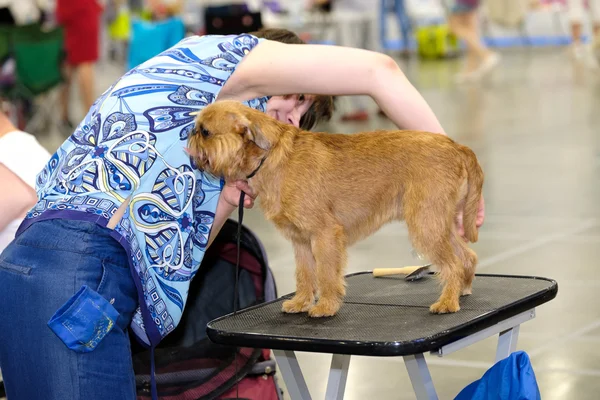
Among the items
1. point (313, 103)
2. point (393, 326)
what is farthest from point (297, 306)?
point (313, 103)

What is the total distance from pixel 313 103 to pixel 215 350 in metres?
0.92

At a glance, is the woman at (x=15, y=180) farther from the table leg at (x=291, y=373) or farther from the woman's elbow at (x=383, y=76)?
the woman's elbow at (x=383, y=76)

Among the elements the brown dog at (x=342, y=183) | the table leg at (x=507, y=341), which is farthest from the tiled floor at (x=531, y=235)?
the brown dog at (x=342, y=183)

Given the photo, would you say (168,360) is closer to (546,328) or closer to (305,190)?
(305,190)

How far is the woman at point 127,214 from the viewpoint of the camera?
2.30 m

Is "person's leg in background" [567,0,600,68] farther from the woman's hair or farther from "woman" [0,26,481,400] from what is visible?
"woman" [0,26,481,400]

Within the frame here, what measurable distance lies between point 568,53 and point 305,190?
1623 centimetres

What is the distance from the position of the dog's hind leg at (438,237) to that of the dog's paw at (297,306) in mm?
338

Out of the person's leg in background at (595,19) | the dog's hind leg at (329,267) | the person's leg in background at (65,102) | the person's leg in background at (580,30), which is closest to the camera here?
the dog's hind leg at (329,267)

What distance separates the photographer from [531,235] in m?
5.79

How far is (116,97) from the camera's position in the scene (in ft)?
7.86

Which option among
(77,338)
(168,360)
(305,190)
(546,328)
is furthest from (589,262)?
(77,338)

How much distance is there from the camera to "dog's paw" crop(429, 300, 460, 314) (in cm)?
244

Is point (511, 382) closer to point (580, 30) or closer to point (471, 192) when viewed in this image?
point (471, 192)
